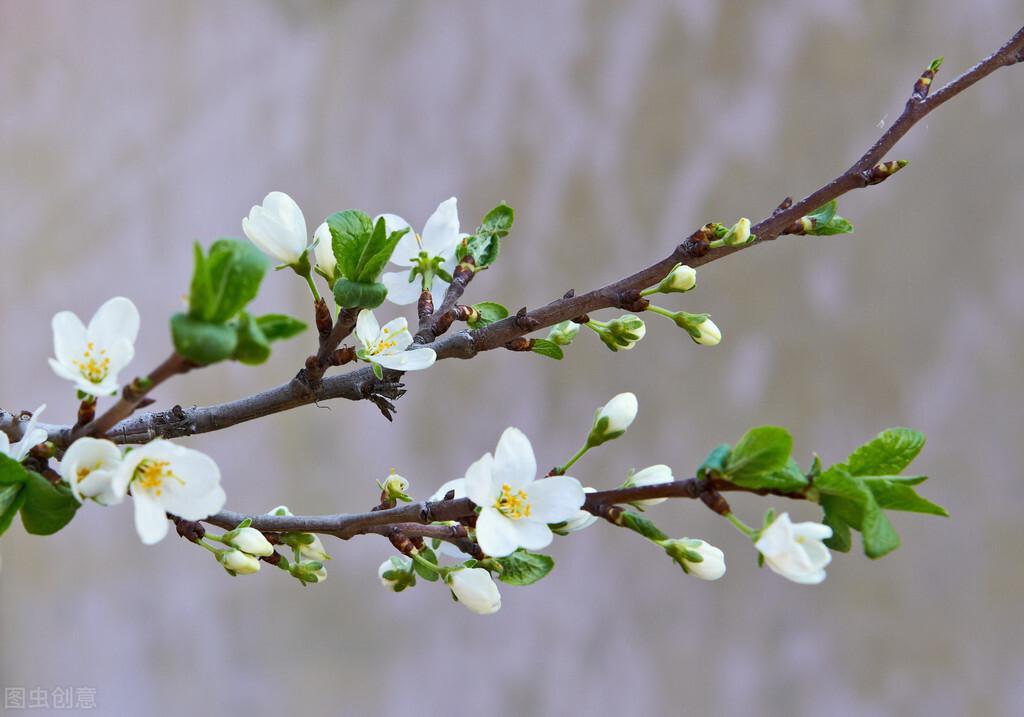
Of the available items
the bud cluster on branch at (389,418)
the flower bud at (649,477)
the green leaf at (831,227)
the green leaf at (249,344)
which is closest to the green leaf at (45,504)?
the bud cluster on branch at (389,418)

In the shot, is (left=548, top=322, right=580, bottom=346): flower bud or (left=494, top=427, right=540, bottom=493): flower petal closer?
(left=494, top=427, right=540, bottom=493): flower petal

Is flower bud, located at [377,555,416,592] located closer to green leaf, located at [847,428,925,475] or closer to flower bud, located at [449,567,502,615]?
flower bud, located at [449,567,502,615]

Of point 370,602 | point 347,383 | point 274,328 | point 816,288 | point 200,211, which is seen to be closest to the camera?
point 274,328

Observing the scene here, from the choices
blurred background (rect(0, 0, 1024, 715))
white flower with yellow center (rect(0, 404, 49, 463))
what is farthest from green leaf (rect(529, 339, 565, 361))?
blurred background (rect(0, 0, 1024, 715))

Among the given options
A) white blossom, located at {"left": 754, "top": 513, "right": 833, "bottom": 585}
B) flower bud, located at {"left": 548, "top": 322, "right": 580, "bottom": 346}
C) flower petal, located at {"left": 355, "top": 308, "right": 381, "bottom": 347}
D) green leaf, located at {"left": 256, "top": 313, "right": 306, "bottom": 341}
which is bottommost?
white blossom, located at {"left": 754, "top": 513, "right": 833, "bottom": 585}

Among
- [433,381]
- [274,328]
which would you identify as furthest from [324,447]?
[274,328]

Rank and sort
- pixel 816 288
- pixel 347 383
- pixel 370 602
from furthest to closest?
pixel 370 602
pixel 816 288
pixel 347 383

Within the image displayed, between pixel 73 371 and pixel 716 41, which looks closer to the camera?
pixel 73 371

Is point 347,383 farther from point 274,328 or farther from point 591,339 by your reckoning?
point 591,339
